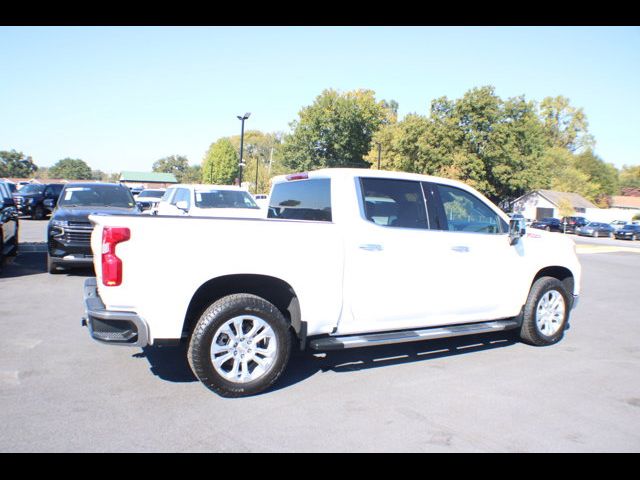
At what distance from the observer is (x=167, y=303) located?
13.0 feet

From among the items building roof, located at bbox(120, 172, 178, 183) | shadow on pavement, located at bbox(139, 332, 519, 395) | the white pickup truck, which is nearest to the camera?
the white pickup truck

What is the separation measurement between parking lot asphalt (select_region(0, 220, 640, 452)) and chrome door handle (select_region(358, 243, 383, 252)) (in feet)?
4.01

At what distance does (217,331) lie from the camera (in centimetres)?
416

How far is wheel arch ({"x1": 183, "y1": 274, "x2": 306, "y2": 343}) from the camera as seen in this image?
4285mm

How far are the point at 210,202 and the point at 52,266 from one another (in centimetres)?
410

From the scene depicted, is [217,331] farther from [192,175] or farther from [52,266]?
[192,175]

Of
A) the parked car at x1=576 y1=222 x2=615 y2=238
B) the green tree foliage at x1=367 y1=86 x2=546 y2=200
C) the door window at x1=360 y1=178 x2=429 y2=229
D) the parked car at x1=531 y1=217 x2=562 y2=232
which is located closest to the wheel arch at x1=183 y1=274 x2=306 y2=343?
the door window at x1=360 y1=178 x2=429 y2=229

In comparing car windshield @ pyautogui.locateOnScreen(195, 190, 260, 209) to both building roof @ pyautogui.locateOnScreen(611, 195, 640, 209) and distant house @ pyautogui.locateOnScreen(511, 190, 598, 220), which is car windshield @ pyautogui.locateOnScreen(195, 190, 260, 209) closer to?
distant house @ pyautogui.locateOnScreen(511, 190, 598, 220)

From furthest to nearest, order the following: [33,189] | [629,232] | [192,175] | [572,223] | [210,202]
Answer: [192,175] < [572,223] < [629,232] < [33,189] < [210,202]

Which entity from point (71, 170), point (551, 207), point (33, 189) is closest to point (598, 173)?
point (551, 207)

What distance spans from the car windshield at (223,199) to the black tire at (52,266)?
3.53 m

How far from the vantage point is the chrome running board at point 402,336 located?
4525mm

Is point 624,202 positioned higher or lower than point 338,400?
higher
